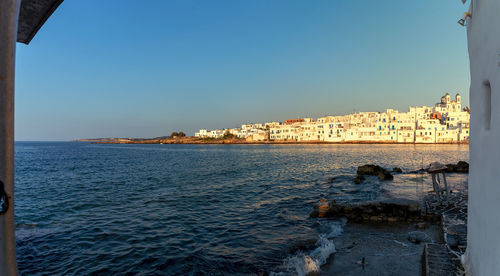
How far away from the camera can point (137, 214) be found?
1407cm

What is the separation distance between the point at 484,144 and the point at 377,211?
9090 mm

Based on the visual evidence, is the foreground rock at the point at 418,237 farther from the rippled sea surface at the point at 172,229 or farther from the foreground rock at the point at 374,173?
the foreground rock at the point at 374,173

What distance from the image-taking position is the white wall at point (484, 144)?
11.4ft

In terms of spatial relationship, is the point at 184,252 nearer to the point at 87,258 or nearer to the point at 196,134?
the point at 87,258

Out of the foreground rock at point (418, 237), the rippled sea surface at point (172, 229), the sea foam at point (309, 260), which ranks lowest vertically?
the rippled sea surface at point (172, 229)

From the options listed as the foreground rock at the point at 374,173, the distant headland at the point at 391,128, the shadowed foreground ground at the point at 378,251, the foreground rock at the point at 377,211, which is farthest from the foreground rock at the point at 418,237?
the distant headland at the point at 391,128

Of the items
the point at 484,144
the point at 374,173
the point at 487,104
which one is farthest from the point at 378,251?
the point at 374,173

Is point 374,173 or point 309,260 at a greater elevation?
point 374,173

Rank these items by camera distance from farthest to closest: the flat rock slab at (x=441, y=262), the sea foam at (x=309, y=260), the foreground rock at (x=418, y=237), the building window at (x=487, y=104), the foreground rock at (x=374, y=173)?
the foreground rock at (x=374, y=173) → the foreground rock at (x=418, y=237) → the sea foam at (x=309, y=260) → the flat rock slab at (x=441, y=262) → the building window at (x=487, y=104)

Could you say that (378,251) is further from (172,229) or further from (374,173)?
(374,173)

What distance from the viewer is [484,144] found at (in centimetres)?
414

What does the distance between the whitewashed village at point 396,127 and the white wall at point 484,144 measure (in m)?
106

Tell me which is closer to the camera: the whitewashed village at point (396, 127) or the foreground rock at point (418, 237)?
the foreground rock at point (418, 237)

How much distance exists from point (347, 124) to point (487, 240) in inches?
4735
